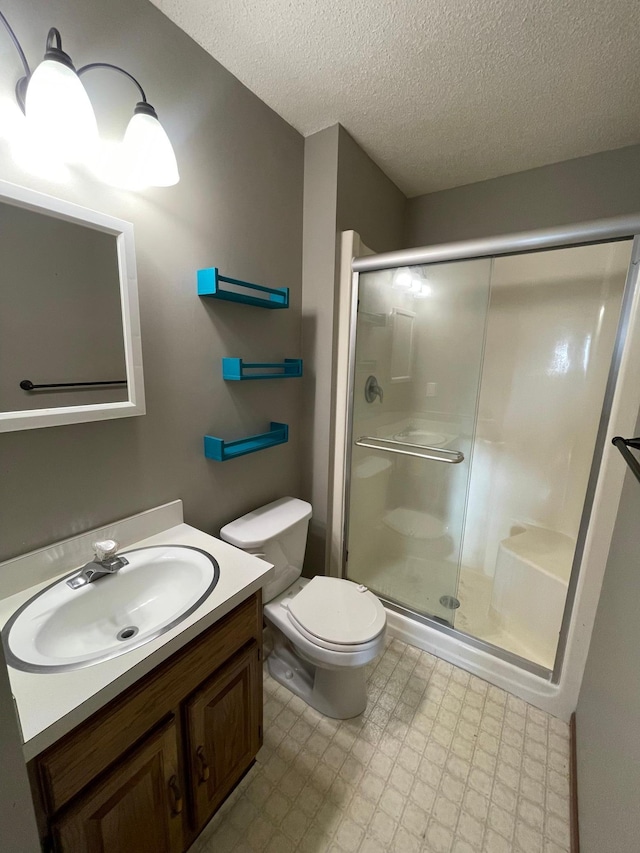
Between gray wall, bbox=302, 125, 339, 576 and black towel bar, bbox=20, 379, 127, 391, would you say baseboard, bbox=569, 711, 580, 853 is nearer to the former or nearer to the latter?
gray wall, bbox=302, 125, 339, 576

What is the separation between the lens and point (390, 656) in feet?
5.78

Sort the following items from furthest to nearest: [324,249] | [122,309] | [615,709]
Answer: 1. [324,249]
2. [122,309]
3. [615,709]

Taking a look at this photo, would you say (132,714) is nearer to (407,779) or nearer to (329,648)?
(329,648)

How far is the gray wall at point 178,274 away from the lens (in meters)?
0.95

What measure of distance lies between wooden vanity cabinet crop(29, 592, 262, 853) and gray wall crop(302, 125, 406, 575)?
2.90 feet

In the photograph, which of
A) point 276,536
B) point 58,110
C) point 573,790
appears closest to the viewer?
point 58,110

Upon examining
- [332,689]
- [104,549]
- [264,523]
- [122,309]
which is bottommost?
[332,689]

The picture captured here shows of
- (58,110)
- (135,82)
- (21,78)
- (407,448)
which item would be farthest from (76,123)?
(407,448)

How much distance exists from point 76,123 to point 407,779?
7.15 feet

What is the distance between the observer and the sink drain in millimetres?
993

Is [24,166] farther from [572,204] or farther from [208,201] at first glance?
[572,204]

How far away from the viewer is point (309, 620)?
1362 millimetres

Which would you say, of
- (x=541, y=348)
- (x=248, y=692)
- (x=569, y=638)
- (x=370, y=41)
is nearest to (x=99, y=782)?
(x=248, y=692)

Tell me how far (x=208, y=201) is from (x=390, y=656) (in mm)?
2137
